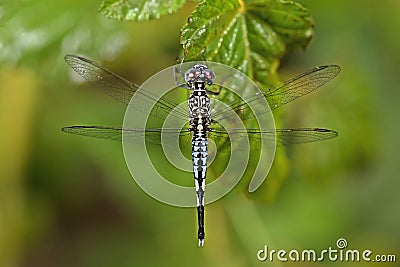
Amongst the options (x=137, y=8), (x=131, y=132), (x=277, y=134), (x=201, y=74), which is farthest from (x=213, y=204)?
(x=137, y=8)

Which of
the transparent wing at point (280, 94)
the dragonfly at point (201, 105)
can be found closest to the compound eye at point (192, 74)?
the dragonfly at point (201, 105)

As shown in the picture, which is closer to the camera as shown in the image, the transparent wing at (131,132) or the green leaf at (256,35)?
the green leaf at (256,35)

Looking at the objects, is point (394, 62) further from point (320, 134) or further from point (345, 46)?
point (320, 134)

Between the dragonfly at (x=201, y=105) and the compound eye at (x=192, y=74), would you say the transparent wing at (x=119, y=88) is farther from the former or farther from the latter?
the compound eye at (x=192, y=74)

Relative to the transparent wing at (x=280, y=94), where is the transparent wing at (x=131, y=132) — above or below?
below

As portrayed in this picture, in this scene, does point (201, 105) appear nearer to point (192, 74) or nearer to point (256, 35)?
point (192, 74)

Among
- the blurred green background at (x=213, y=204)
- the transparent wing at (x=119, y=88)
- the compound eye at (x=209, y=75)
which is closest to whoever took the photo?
the compound eye at (x=209, y=75)

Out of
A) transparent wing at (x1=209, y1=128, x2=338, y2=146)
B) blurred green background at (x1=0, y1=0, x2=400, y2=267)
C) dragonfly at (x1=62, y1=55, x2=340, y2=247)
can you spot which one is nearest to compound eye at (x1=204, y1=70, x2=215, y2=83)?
dragonfly at (x1=62, y1=55, x2=340, y2=247)

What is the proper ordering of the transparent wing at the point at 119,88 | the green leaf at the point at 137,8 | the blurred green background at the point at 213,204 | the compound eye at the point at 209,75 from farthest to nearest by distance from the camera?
the blurred green background at the point at 213,204 → the transparent wing at the point at 119,88 → the compound eye at the point at 209,75 → the green leaf at the point at 137,8
